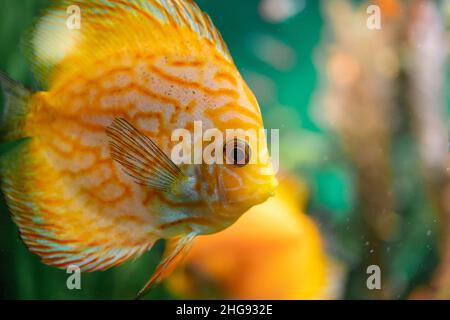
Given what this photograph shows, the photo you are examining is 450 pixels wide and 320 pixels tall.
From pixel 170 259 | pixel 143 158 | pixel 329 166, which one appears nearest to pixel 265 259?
pixel 329 166

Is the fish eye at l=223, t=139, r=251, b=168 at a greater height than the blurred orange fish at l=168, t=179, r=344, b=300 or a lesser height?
greater

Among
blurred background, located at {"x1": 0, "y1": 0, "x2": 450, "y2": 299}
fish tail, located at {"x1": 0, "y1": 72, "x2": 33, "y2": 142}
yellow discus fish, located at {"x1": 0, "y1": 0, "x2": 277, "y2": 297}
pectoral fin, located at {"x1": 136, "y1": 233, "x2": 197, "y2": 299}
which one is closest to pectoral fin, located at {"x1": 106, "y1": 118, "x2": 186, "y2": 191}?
yellow discus fish, located at {"x1": 0, "y1": 0, "x2": 277, "y2": 297}

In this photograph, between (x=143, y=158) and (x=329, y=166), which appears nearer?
(x=143, y=158)

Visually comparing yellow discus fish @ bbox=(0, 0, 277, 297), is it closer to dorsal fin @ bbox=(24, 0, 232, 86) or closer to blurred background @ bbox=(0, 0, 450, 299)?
dorsal fin @ bbox=(24, 0, 232, 86)

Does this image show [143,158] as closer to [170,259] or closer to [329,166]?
[170,259]

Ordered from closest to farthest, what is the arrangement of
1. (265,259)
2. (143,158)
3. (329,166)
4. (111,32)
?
(143,158) → (111,32) → (265,259) → (329,166)

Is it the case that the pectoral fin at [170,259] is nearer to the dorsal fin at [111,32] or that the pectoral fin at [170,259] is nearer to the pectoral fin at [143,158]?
the pectoral fin at [143,158]

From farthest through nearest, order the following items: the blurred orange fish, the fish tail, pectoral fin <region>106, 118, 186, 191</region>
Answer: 1. the blurred orange fish
2. the fish tail
3. pectoral fin <region>106, 118, 186, 191</region>

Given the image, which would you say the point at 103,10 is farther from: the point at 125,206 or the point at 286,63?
the point at 286,63
